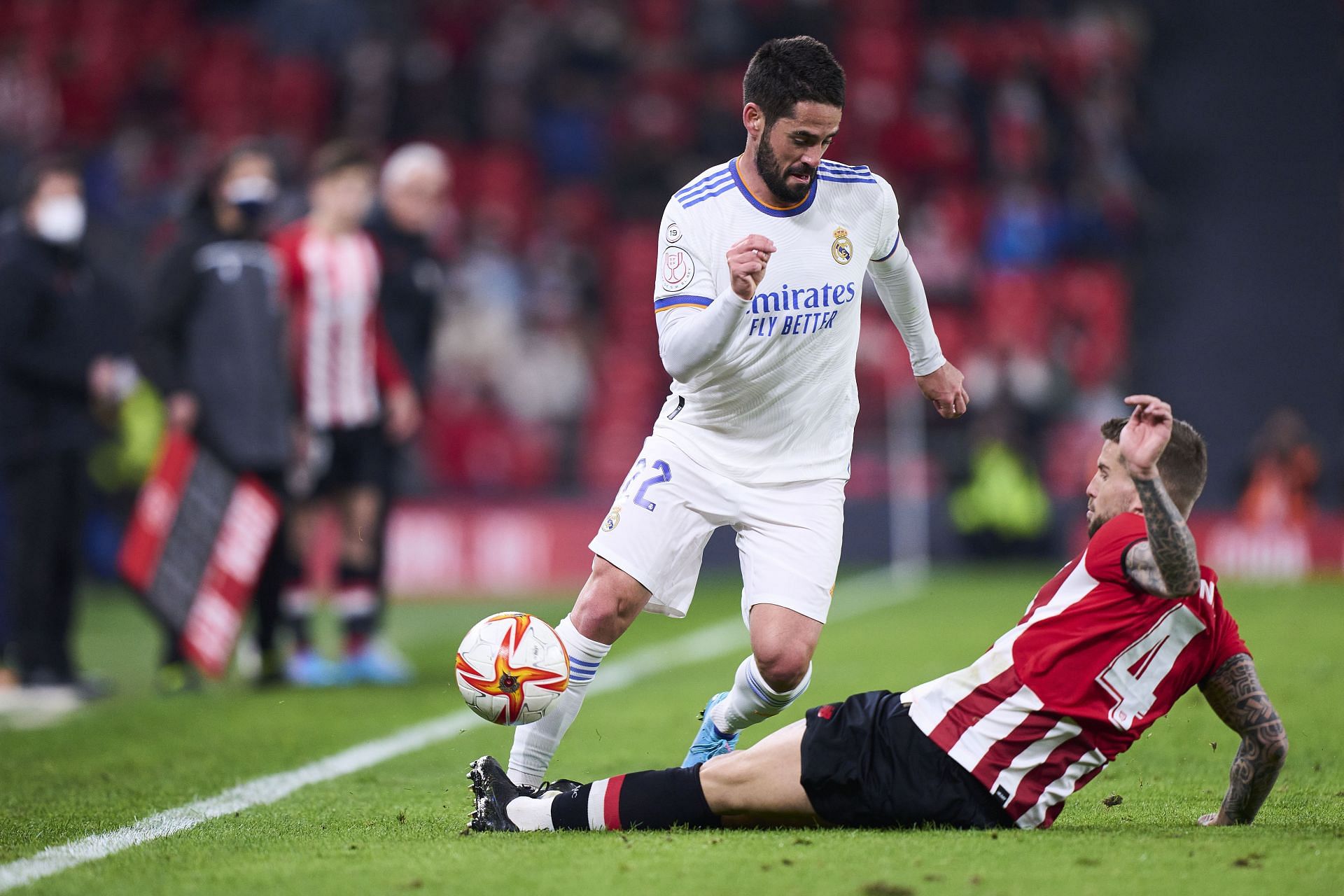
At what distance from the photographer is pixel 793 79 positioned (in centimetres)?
461

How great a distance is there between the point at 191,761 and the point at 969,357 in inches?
485

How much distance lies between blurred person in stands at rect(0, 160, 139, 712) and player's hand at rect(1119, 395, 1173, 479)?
6.31 m

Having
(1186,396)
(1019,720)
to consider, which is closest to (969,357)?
(1186,396)

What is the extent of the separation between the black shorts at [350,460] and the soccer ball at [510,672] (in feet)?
14.8

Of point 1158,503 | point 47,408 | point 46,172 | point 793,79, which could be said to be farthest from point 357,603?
point 1158,503

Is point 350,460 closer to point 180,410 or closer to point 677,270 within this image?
point 180,410

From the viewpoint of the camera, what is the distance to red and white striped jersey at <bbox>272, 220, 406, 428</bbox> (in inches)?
350

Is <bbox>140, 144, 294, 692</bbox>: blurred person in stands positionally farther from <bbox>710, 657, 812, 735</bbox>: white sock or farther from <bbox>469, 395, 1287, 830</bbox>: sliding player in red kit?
<bbox>469, 395, 1287, 830</bbox>: sliding player in red kit

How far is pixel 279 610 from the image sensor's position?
30.2 ft

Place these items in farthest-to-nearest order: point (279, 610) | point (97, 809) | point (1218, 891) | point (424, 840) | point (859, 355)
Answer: point (859, 355) < point (279, 610) < point (97, 809) < point (424, 840) < point (1218, 891)

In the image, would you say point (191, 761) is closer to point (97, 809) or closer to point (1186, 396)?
point (97, 809)

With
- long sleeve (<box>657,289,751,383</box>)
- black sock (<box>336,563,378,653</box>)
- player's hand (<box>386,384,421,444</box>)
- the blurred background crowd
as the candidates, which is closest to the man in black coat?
player's hand (<box>386,384,421,444</box>)

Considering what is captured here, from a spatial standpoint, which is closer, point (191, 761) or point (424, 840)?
point (424, 840)

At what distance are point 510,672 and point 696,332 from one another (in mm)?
1054
